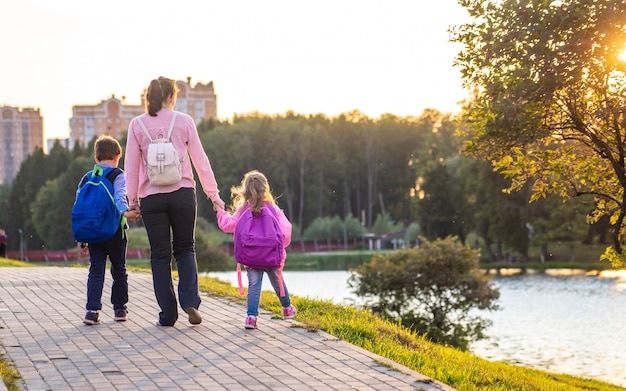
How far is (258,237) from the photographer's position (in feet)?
30.9

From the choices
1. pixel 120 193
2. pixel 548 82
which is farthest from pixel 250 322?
pixel 548 82

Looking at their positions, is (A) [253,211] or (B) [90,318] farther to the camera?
(A) [253,211]

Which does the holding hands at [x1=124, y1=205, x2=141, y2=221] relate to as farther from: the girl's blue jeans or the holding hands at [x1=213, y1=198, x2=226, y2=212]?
the girl's blue jeans

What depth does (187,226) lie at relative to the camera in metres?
9.09

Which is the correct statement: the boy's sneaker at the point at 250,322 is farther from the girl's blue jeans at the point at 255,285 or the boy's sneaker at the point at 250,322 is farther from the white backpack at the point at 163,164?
the white backpack at the point at 163,164

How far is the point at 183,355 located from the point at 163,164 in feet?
5.74

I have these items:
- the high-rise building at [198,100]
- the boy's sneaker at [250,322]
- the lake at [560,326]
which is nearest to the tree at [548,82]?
the lake at [560,326]

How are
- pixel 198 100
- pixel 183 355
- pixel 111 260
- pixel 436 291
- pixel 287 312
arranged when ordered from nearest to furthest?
pixel 183 355 < pixel 111 260 < pixel 287 312 < pixel 436 291 < pixel 198 100

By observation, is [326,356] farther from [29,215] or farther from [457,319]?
[29,215]

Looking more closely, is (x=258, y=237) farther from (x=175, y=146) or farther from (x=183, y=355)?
(x=183, y=355)

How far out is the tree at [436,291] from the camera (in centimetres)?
2702

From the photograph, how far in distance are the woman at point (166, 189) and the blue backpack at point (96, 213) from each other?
0.31 metres

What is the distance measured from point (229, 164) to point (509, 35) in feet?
303

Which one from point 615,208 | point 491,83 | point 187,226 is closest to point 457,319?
point 615,208
